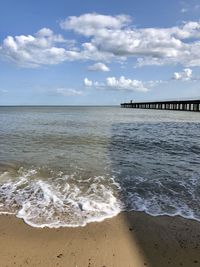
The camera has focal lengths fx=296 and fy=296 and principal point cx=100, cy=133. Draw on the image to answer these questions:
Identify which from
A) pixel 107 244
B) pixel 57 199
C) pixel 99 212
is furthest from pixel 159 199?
pixel 107 244

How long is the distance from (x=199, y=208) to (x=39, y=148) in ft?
30.9

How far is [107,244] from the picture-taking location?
177 inches

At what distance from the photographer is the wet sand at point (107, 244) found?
13.1 feet

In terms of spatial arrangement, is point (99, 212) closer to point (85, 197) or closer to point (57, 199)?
point (85, 197)

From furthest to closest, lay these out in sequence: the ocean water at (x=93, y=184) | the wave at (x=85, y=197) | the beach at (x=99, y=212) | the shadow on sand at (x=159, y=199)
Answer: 1. the ocean water at (x=93, y=184)
2. the wave at (x=85, y=197)
3. the shadow on sand at (x=159, y=199)
4. the beach at (x=99, y=212)

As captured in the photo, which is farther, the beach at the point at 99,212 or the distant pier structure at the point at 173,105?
the distant pier structure at the point at 173,105

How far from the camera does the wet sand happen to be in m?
3.99

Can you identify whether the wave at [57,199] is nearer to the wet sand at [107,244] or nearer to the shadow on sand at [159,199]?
the wet sand at [107,244]

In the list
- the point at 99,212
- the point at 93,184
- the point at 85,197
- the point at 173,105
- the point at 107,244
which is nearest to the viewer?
the point at 107,244

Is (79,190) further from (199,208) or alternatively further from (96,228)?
(199,208)

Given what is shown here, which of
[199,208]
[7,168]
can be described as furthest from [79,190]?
[7,168]

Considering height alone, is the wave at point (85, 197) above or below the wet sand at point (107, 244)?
below

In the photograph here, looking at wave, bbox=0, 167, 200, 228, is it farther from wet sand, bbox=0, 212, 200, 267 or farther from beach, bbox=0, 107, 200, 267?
wet sand, bbox=0, 212, 200, 267

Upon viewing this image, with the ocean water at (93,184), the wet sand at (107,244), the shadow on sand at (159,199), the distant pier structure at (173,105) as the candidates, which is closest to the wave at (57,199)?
the ocean water at (93,184)
